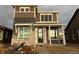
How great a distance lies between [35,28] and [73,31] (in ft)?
6.79

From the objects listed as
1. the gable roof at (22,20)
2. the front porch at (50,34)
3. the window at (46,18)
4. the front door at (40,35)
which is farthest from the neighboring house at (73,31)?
the gable roof at (22,20)

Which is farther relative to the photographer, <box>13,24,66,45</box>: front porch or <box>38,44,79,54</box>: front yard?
<box>13,24,66,45</box>: front porch

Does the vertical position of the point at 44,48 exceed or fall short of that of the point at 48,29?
it falls short

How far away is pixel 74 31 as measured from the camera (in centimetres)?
1048

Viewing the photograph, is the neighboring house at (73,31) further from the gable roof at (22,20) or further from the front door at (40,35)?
the gable roof at (22,20)

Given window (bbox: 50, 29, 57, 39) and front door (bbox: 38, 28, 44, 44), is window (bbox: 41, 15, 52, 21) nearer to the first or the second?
front door (bbox: 38, 28, 44, 44)

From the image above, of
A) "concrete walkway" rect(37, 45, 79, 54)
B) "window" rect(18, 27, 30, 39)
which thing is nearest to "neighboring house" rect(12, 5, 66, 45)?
"window" rect(18, 27, 30, 39)

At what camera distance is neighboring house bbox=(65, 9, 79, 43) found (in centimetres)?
963

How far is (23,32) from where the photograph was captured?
31.1 ft

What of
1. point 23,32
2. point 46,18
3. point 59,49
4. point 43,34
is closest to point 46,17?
point 46,18
